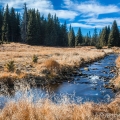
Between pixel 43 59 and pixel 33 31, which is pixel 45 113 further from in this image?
pixel 33 31

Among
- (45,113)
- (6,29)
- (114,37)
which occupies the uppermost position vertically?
(6,29)

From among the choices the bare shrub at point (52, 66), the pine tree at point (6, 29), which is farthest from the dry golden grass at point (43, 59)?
the pine tree at point (6, 29)

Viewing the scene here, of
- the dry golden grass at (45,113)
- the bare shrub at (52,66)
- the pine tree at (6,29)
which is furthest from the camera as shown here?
the pine tree at (6,29)

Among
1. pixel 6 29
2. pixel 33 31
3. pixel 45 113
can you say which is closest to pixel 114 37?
pixel 33 31

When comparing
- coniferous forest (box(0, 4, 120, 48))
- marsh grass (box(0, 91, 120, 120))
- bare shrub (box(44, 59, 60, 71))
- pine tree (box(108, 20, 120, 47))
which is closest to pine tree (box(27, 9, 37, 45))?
coniferous forest (box(0, 4, 120, 48))

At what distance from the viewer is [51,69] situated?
77.1 feet

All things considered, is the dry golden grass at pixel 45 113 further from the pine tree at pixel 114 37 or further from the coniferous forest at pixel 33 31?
the pine tree at pixel 114 37

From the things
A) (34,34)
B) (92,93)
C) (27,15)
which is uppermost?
(27,15)

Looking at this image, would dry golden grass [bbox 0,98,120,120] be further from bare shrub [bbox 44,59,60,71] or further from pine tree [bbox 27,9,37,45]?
pine tree [bbox 27,9,37,45]

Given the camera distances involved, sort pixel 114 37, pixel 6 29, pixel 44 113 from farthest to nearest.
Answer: pixel 114 37
pixel 6 29
pixel 44 113

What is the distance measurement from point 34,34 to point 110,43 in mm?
30761

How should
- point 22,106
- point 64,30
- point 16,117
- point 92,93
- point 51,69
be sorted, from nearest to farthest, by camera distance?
1. point 16,117
2. point 22,106
3. point 92,93
4. point 51,69
5. point 64,30

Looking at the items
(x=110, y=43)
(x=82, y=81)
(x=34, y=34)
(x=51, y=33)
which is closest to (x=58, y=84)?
(x=82, y=81)

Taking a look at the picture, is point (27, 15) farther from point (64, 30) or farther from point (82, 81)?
point (82, 81)
